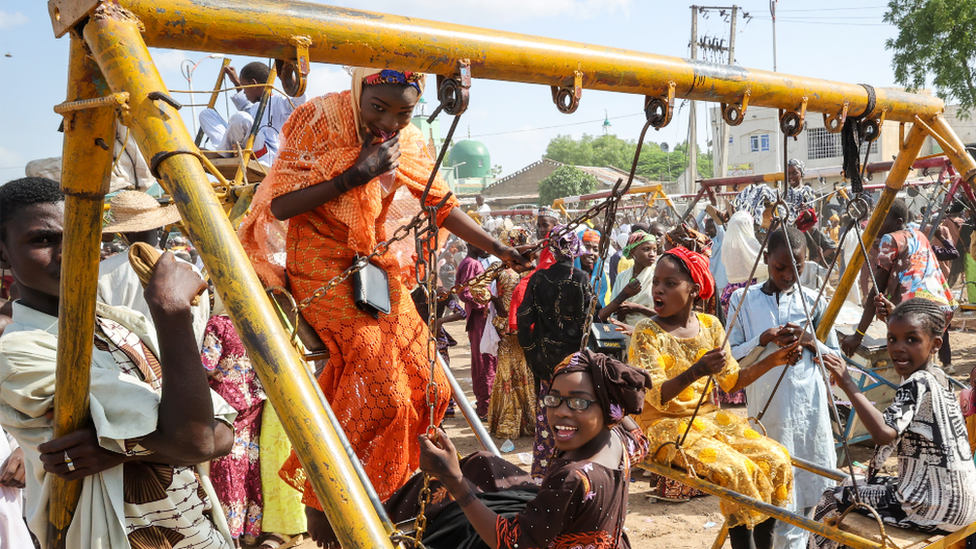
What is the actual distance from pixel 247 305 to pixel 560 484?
1451 mm

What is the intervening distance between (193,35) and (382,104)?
2.88 ft

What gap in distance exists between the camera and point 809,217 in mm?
5859

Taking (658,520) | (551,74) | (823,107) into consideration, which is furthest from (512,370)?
(551,74)

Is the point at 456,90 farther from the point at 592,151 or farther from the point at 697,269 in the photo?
the point at 592,151

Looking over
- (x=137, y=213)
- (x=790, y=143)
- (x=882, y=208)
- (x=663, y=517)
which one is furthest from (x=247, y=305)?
(x=790, y=143)

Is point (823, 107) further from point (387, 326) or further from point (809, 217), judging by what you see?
point (809, 217)

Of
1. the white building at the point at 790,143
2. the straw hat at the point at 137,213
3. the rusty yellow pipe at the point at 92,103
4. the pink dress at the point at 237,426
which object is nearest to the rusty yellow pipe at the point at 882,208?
the rusty yellow pipe at the point at 92,103

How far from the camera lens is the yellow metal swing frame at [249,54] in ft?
4.68

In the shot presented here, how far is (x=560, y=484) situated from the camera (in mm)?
2496

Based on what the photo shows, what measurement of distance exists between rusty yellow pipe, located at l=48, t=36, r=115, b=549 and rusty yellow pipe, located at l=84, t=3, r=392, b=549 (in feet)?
0.68

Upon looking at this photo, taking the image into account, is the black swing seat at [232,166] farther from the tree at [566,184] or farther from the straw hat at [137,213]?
the tree at [566,184]

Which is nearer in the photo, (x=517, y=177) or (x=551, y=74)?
(x=551, y=74)

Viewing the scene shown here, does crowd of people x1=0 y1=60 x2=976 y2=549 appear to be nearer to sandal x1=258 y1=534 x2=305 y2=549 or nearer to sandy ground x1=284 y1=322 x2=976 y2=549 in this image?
sandal x1=258 y1=534 x2=305 y2=549

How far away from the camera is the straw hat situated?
4090mm
